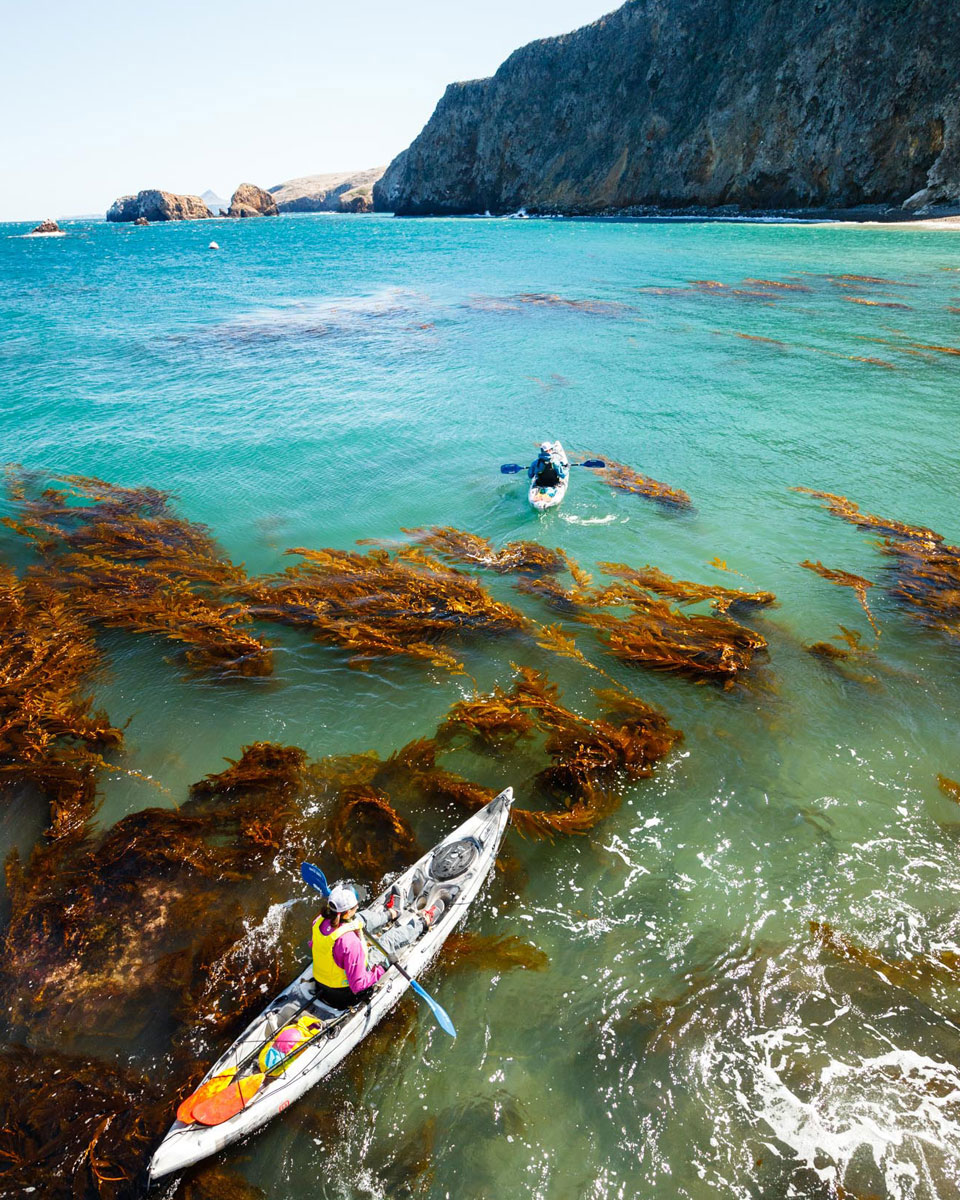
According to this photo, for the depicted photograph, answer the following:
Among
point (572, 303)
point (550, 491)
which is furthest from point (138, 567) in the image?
point (572, 303)

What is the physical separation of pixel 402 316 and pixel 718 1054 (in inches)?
1725

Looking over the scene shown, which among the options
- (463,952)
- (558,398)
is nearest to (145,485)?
(558,398)

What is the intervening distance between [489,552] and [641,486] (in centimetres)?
621

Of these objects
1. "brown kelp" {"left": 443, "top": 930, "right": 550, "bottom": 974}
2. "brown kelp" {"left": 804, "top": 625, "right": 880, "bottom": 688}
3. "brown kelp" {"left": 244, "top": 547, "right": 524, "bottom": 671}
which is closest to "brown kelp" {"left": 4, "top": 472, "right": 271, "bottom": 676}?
"brown kelp" {"left": 244, "top": 547, "right": 524, "bottom": 671}

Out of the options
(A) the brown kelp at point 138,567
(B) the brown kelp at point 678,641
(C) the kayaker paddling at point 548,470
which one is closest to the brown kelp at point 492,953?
(B) the brown kelp at point 678,641

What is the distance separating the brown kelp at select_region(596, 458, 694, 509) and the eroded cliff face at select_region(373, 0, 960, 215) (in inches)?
3210

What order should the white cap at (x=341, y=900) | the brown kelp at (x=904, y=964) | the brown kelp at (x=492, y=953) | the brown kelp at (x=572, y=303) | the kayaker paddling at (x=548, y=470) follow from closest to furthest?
the white cap at (x=341, y=900), the brown kelp at (x=904, y=964), the brown kelp at (x=492, y=953), the kayaker paddling at (x=548, y=470), the brown kelp at (x=572, y=303)

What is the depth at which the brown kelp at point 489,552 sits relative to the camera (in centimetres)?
1507

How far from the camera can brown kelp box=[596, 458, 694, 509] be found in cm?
1800

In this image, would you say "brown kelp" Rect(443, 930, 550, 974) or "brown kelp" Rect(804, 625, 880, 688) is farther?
"brown kelp" Rect(804, 625, 880, 688)

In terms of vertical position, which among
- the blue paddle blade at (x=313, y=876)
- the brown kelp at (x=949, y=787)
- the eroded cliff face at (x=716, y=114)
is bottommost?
the brown kelp at (x=949, y=787)

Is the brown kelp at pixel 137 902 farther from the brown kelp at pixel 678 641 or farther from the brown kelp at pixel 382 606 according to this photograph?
the brown kelp at pixel 678 641

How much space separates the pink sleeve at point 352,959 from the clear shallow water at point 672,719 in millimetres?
1030

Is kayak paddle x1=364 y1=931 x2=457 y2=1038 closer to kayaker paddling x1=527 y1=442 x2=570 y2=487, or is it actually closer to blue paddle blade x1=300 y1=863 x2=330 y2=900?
blue paddle blade x1=300 y1=863 x2=330 y2=900
